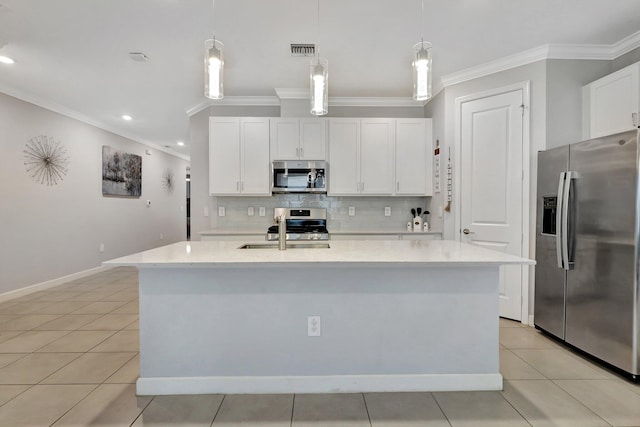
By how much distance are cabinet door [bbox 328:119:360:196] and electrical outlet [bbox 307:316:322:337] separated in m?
2.27

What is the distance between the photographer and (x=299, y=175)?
3.93 metres

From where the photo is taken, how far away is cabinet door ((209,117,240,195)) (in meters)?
3.99

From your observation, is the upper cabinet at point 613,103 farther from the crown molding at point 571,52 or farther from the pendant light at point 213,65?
the pendant light at point 213,65

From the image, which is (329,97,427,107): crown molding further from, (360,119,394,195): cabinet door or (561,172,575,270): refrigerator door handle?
(561,172,575,270): refrigerator door handle

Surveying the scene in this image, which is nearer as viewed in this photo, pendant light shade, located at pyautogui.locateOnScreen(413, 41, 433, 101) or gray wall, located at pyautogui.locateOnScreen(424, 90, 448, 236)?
pendant light shade, located at pyautogui.locateOnScreen(413, 41, 433, 101)

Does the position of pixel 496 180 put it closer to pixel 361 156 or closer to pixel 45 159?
pixel 361 156

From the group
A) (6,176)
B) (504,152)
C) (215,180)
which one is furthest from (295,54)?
(6,176)

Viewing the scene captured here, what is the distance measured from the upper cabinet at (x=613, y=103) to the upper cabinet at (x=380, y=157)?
5.07 feet

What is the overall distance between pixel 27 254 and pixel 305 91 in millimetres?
4128

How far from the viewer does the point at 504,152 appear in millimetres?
3145

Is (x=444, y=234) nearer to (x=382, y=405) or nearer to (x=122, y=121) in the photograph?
(x=382, y=405)

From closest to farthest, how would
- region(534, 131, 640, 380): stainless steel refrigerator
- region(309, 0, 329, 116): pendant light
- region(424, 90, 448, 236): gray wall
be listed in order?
1. region(309, 0, 329, 116): pendant light
2. region(534, 131, 640, 380): stainless steel refrigerator
3. region(424, 90, 448, 236): gray wall

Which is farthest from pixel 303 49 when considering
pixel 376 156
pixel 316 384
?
pixel 316 384

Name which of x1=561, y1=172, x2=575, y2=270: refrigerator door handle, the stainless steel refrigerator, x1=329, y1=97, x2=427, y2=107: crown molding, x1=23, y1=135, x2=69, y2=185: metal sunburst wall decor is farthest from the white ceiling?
x1=561, y1=172, x2=575, y2=270: refrigerator door handle
